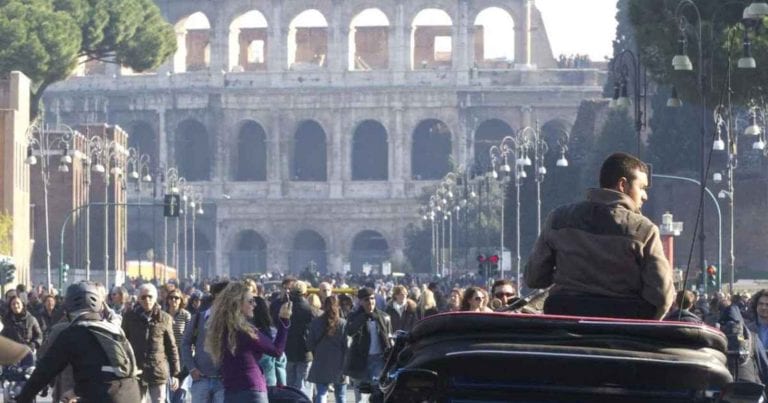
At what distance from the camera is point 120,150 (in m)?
88.1

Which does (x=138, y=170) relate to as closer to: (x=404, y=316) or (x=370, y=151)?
(x=370, y=151)

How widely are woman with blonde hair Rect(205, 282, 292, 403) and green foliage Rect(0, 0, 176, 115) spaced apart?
2129 inches

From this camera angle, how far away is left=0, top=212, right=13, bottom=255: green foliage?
58875 mm

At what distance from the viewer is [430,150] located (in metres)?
130

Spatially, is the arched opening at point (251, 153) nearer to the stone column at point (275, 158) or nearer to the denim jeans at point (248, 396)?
the stone column at point (275, 158)

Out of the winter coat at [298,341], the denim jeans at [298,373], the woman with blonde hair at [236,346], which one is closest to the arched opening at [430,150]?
the winter coat at [298,341]

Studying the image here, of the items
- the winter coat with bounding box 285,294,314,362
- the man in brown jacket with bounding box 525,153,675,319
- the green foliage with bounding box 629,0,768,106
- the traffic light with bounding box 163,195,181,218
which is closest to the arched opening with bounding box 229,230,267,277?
the traffic light with bounding box 163,195,181,218

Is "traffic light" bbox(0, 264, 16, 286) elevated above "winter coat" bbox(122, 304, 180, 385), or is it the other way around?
"winter coat" bbox(122, 304, 180, 385)

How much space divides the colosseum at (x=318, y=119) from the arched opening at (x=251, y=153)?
8 cm

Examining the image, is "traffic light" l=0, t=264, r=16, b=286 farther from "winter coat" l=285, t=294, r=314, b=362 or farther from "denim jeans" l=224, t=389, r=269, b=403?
"denim jeans" l=224, t=389, r=269, b=403

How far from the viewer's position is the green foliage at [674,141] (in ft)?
248

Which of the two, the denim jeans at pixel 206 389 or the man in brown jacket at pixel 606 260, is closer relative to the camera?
the man in brown jacket at pixel 606 260

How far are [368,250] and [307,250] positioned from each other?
3.25 meters

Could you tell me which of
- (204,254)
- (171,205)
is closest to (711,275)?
(171,205)
